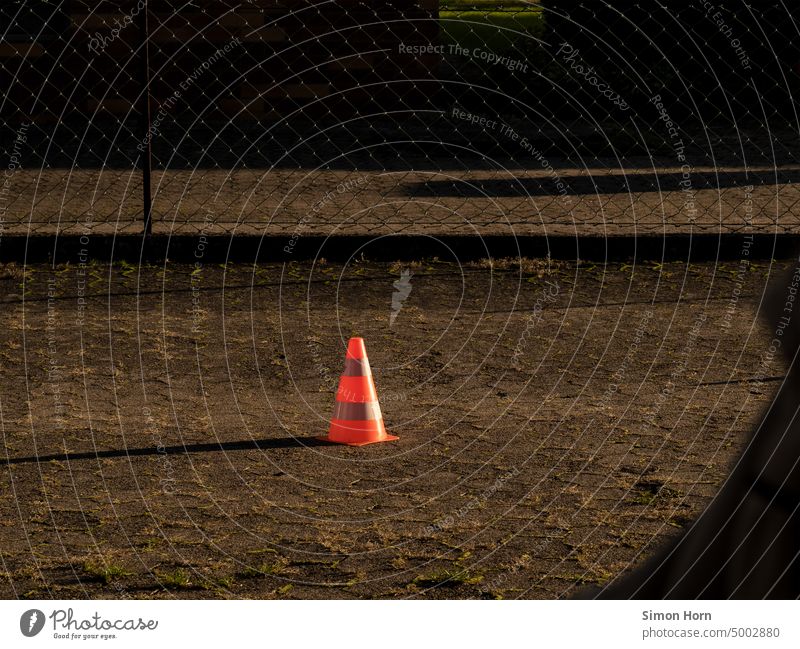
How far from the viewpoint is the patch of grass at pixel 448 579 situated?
140 inches

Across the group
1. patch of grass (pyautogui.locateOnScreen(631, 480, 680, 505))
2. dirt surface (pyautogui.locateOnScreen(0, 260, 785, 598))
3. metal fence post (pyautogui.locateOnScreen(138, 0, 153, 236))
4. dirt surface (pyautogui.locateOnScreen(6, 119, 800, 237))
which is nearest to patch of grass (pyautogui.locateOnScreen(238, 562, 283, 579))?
dirt surface (pyautogui.locateOnScreen(0, 260, 785, 598))

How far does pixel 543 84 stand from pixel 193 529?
10.5 m

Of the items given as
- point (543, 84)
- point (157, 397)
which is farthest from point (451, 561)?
point (543, 84)

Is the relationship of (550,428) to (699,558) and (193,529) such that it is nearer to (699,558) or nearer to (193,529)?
(193,529)

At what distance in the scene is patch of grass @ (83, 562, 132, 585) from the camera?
3.59m

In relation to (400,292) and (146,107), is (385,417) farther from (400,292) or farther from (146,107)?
(146,107)

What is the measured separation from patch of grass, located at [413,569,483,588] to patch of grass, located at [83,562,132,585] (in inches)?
32.8

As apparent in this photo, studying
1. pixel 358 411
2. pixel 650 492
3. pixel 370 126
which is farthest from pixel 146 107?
pixel 370 126

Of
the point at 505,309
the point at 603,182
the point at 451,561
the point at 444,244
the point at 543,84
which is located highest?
the point at 543,84

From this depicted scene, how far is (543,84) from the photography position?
13.8 m

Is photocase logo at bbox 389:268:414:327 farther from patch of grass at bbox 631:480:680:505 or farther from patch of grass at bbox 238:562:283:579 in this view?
patch of grass at bbox 238:562:283:579

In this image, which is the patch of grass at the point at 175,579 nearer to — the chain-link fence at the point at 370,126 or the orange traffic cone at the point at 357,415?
the orange traffic cone at the point at 357,415

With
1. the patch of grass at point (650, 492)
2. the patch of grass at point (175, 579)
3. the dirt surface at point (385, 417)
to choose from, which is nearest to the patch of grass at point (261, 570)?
the dirt surface at point (385, 417)
